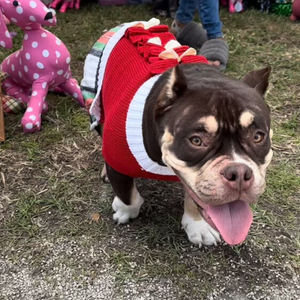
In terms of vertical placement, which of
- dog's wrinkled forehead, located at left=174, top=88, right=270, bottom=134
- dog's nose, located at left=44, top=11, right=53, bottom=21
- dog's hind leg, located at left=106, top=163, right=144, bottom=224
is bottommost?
dog's hind leg, located at left=106, top=163, right=144, bottom=224

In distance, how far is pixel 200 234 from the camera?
230cm

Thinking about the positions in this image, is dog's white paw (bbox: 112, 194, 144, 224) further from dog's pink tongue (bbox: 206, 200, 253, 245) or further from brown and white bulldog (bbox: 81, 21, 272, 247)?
dog's pink tongue (bbox: 206, 200, 253, 245)

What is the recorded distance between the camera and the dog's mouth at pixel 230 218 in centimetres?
178

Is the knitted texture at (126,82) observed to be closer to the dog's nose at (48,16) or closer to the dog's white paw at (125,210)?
the dog's white paw at (125,210)

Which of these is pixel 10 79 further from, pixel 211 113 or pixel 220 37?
pixel 211 113

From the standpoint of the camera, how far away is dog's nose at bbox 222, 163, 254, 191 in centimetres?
160

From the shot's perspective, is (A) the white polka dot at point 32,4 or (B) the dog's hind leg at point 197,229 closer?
(B) the dog's hind leg at point 197,229

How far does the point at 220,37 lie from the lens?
13.8 ft

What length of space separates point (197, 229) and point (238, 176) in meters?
0.77

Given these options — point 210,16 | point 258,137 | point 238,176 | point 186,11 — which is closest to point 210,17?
point 210,16

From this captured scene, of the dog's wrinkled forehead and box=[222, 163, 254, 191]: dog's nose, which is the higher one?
the dog's wrinkled forehead

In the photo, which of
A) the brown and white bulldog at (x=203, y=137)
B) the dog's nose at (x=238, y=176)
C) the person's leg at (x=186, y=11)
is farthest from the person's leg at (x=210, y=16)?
the dog's nose at (x=238, y=176)

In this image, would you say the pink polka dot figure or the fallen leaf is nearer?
the fallen leaf

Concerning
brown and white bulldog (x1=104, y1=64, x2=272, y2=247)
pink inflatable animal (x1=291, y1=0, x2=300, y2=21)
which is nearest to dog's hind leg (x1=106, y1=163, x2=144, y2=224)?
brown and white bulldog (x1=104, y1=64, x2=272, y2=247)
